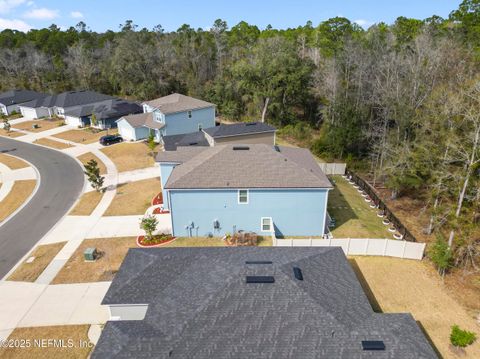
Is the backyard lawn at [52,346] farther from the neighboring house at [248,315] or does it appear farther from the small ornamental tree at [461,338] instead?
the small ornamental tree at [461,338]

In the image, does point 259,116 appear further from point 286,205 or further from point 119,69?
point 286,205

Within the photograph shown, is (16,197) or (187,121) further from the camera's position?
(187,121)

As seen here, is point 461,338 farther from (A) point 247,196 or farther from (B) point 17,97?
(B) point 17,97

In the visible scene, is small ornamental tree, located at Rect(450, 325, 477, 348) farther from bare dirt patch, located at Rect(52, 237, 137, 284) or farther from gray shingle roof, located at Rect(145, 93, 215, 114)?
gray shingle roof, located at Rect(145, 93, 215, 114)

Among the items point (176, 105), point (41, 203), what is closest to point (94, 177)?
point (41, 203)

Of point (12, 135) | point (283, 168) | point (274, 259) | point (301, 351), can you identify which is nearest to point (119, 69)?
point (12, 135)

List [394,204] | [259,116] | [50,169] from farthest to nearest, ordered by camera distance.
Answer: [259,116] < [50,169] < [394,204]

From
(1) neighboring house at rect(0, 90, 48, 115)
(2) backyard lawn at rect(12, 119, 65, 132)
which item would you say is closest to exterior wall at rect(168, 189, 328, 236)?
(2) backyard lawn at rect(12, 119, 65, 132)
